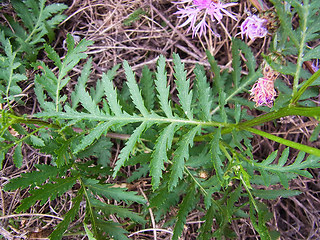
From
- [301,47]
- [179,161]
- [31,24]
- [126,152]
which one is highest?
[31,24]

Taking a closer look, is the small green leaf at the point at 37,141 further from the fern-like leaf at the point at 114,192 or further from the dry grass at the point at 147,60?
the dry grass at the point at 147,60

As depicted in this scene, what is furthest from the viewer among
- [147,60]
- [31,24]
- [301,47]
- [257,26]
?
[147,60]

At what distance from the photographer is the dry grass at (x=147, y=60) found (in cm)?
268

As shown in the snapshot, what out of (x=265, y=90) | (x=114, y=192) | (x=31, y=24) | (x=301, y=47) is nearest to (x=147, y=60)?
(x=31, y=24)

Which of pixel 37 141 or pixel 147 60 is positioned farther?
pixel 147 60

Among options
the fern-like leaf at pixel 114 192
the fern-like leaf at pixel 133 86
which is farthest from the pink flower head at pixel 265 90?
the fern-like leaf at pixel 114 192

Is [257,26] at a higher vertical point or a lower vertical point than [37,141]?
higher

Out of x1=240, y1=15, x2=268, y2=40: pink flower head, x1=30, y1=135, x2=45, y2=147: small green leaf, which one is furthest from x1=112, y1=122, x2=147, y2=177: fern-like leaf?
x1=240, y1=15, x2=268, y2=40: pink flower head

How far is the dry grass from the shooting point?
2676 mm

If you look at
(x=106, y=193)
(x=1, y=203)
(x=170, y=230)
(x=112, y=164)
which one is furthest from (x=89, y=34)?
(x=170, y=230)

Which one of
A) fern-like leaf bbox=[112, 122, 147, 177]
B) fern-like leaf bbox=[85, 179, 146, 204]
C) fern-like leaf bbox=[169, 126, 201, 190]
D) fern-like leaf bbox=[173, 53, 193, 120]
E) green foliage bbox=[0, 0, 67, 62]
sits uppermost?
green foliage bbox=[0, 0, 67, 62]

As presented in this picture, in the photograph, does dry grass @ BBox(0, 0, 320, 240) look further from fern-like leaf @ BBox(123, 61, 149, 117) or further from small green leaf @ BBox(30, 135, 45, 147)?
fern-like leaf @ BBox(123, 61, 149, 117)

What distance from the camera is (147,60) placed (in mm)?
2842

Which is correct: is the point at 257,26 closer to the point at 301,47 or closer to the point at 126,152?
the point at 301,47
